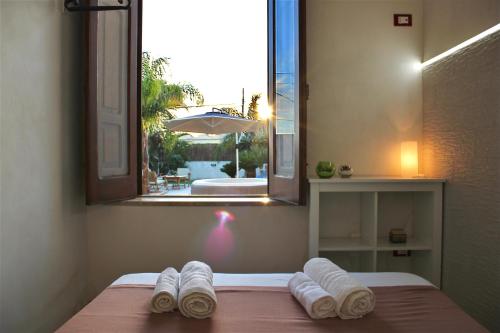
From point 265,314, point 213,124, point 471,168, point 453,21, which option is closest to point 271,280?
point 265,314

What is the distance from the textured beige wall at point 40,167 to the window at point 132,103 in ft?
0.57

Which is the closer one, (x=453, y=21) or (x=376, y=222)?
(x=453, y=21)

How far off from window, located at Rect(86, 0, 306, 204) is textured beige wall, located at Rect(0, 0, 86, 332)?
175mm

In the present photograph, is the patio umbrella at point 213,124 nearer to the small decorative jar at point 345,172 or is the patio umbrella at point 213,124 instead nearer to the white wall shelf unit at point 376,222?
the white wall shelf unit at point 376,222

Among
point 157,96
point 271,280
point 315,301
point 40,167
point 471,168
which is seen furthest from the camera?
point 157,96

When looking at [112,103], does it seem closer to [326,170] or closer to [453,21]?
[326,170]

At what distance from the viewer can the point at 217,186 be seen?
163 inches

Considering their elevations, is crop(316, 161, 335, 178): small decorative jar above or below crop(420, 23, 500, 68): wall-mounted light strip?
below

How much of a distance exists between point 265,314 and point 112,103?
1.86 m

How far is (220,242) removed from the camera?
116 inches

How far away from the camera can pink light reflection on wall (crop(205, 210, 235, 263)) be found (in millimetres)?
2939

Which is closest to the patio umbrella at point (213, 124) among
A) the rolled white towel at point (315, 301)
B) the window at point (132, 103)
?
the window at point (132, 103)

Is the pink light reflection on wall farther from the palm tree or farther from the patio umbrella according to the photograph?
the palm tree

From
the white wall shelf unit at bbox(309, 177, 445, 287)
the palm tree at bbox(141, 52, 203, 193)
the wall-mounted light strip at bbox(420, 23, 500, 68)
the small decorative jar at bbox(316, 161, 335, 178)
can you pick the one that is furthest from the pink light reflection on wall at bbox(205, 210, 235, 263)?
the palm tree at bbox(141, 52, 203, 193)
